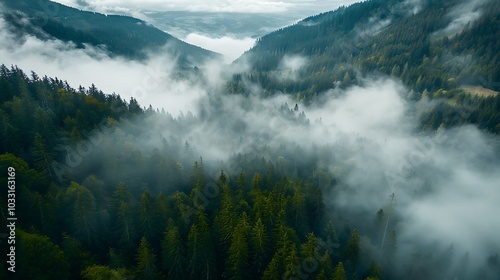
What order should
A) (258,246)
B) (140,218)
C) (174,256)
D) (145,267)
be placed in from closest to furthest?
1. (145,267)
2. (174,256)
3. (258,246)
4. (140,218)

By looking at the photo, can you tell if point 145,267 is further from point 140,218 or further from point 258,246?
point 258,246

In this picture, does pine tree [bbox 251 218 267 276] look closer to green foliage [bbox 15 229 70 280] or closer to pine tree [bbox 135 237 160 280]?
pine tree [bbox 135 237 160 280]

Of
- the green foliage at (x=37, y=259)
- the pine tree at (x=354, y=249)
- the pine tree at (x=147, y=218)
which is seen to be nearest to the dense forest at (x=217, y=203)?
the green foliage at (x=37, y=259)

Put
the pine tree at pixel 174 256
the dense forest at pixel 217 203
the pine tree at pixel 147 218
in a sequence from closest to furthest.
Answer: the dense forest at pixel 217 203 < the pine tree at pixel 174 256 < the pine tree at pixel 147 218

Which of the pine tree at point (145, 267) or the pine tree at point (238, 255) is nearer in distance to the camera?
the pine tree at point (145, 267)

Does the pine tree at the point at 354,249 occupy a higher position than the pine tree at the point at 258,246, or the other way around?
the pine tree at the point at 258,246

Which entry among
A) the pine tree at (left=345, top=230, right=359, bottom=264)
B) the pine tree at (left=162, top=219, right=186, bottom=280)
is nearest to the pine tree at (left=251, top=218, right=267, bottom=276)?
the pine tree at (left=162, top=219, right=186, bottom=280)

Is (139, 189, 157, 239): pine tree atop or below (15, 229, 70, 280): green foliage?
below

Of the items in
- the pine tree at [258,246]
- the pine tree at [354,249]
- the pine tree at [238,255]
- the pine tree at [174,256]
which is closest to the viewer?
the pine tree at [174,256]

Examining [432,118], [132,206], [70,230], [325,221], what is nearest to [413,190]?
[325,221]

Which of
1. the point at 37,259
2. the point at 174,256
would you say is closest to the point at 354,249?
the point at 174,256

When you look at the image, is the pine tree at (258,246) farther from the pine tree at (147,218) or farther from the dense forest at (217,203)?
the pine tree at (147,218)
